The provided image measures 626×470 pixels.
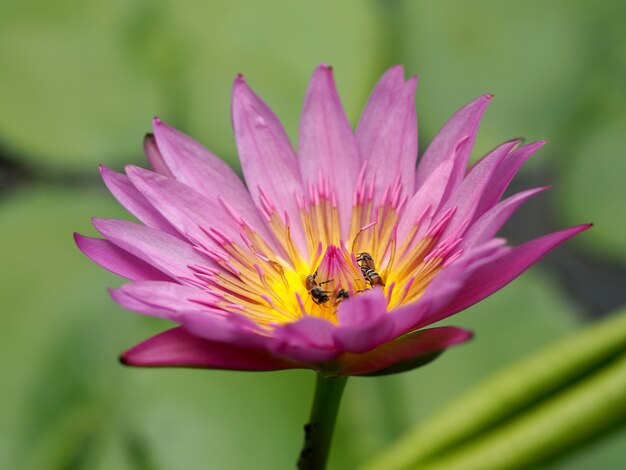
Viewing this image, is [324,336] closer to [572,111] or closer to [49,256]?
[49,256]

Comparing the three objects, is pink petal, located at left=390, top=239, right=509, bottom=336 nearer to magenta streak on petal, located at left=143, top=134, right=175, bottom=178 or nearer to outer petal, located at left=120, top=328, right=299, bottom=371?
outer petal, located at left=120, top=328, right=299, bottom=371

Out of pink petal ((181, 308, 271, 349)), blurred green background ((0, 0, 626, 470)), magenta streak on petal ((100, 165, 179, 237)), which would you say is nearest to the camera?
pink petal ((181, 308, 271, 349))

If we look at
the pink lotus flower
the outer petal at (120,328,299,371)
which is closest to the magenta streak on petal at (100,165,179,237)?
the pink lotus flower

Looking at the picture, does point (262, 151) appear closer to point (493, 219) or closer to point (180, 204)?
point (180, 204)

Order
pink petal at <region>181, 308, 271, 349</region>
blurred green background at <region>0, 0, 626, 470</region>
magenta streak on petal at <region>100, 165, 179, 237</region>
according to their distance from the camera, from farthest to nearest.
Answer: blurred green background at <region>0, 0, 626, 470</region> → magenta streak on petal at <region>100, 165, 179, 237</region> → pink petal at <region>181, 308, 271, 349</region>

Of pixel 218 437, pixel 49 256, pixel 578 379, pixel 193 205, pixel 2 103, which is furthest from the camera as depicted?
pixel 2 103

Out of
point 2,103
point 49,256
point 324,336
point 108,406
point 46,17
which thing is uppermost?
point 46,17

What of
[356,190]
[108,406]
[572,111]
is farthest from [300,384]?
[572,111]
